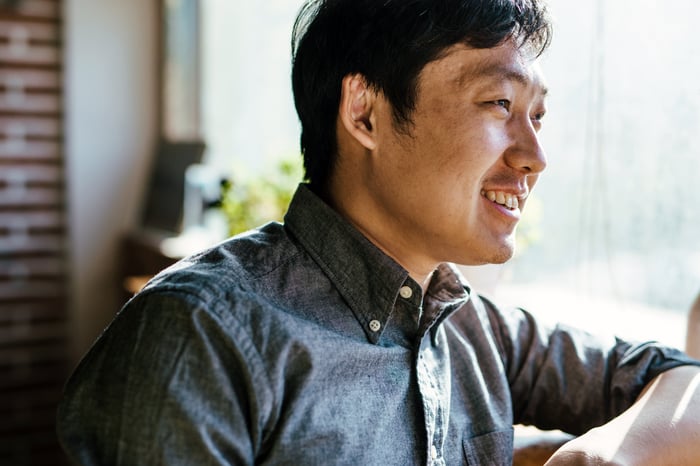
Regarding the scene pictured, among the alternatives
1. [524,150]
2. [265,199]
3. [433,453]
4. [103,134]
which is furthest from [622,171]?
[103,134]

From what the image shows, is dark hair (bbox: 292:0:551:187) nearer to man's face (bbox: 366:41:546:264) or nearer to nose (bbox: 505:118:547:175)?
man's face (bbox: 366:41:546:264)

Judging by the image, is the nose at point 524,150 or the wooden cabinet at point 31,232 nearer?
the nose at point 524,150

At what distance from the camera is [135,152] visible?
3930 mm

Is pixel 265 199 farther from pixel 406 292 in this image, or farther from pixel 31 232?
pixel 31 232

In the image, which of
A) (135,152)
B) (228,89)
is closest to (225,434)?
(228,89)

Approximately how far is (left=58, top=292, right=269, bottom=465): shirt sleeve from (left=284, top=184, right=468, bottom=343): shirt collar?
0.24 m

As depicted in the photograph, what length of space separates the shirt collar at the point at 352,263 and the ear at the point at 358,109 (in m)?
0.13

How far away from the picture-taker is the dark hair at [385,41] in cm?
120

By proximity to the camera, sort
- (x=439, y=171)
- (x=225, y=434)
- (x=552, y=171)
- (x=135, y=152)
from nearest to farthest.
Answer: (x=225, y=434), (x=439, y=171), (x=552, y=171), (x=135, y=152)

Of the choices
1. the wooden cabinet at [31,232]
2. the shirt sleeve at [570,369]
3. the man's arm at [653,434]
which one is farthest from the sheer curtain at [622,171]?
the wooden cabinet at [31,232]

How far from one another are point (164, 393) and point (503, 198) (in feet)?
2.02

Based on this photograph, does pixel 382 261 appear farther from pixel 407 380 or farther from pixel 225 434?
pixel 225 434

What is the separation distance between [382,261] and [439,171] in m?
0.17

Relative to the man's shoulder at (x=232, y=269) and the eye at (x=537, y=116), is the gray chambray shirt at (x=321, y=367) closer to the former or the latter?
the man's shoulder at (x=232, y=269)
